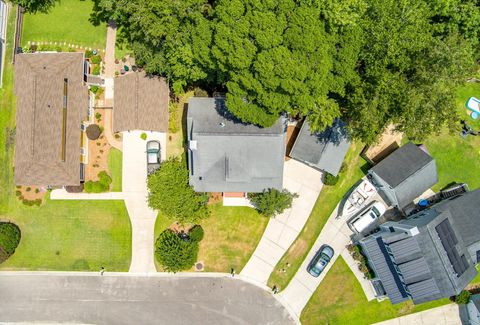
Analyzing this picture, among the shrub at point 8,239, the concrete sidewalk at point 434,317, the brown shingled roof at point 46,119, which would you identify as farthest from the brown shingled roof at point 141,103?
the concrete sidewalk at point 434,317

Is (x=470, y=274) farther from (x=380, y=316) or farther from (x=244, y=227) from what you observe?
(x=244, y=227)

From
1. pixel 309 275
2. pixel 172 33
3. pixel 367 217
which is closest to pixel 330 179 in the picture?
pixel 367 217

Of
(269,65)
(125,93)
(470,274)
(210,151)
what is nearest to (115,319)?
(210,151)

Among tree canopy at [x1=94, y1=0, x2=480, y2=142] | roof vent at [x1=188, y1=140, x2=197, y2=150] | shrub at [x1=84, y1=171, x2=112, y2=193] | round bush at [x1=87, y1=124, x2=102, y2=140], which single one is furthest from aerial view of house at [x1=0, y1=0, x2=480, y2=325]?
tree canopy at [x1=94, y1=0, x2=480, y2=142]

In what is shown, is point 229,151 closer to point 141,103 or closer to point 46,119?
point 141,103

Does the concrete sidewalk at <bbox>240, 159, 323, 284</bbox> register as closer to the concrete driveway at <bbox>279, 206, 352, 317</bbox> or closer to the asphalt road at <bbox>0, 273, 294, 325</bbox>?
the asphalt road at <bbox>0, 273, 294, 325</bbox>
